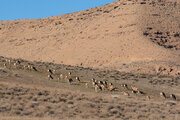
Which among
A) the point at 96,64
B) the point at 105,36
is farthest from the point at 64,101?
the point at 105,36

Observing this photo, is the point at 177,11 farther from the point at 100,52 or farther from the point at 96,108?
the point at 96,108

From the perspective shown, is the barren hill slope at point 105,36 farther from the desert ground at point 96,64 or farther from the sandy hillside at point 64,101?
the sandy hillside at point 64,101

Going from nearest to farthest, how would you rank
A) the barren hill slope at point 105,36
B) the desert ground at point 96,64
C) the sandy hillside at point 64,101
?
the sandy hillside at point 64,101, the desert ground at point 96,64, the barren hill slope at point 105,36

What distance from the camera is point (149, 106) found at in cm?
2375

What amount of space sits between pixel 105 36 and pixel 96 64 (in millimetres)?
11595

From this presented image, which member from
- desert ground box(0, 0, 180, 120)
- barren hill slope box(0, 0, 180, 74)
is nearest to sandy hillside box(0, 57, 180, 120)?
desert ground box(0, 0, 180, 120)

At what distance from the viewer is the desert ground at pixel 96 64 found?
850 inches

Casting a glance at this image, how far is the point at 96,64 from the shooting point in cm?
6712

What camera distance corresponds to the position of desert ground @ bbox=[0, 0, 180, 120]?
2158 centimetres

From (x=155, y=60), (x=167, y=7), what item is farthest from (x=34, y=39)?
(x=155, y=60)

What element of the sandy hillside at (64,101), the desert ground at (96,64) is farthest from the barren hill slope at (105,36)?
the sandy hillside at (64,101)

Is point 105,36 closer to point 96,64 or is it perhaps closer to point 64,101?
point 96,64

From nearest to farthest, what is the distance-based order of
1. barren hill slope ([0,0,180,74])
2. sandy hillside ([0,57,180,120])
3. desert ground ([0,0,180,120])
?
sandy hillside ([0,57,180,120]), desert ground ([0,0,180,120]), barren hill slope ([0,0,180,74])

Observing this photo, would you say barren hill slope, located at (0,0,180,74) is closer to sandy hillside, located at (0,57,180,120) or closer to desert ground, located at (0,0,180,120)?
desert ground, located at (0,0,180,120)
